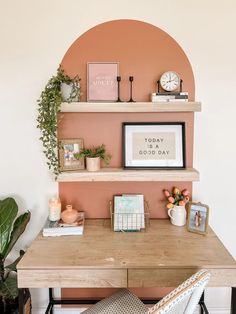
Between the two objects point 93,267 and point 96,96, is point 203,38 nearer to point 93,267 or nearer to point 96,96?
point 96,96

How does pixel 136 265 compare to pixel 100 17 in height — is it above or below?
below

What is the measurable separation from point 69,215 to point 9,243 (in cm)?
41

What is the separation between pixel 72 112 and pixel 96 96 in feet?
0.67

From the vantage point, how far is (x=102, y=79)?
6.33 feet

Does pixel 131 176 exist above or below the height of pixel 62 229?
above

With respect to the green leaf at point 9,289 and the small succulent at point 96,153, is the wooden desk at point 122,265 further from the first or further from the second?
the small succulent at point 96,153

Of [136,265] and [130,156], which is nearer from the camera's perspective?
[136,265]

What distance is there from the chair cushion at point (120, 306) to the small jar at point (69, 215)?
0.54 metres

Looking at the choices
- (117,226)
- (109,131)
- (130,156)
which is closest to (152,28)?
(109,131)

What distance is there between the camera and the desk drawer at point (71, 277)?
1.48 meters

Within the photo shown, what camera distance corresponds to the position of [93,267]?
1.47 metres

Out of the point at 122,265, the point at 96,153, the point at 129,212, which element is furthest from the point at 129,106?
the point at 122,265

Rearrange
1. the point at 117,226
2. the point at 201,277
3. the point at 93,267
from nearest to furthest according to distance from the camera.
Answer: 1. the point at 201,277
2. the point at 93,267
3. the point at 117,226

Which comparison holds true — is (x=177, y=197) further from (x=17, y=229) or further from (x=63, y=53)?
(x=63, y=53)
